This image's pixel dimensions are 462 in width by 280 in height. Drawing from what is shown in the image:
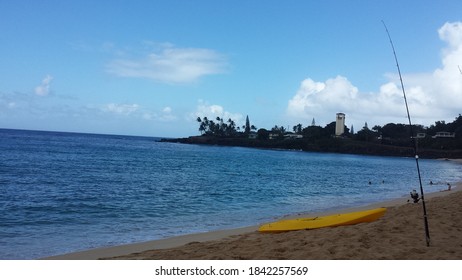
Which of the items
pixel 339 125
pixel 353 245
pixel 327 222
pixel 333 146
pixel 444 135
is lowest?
pixel 327 222

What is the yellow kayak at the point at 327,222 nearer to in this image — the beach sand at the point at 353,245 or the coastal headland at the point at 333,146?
the beach sand at the point at 353,245

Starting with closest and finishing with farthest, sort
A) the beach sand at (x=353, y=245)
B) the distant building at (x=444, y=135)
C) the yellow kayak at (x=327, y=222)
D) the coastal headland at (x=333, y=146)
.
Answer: the beach sand at (x=353, y=245) → the yellow kayak at (x=327, y=222) → the coastal headland at (x=333, y=146) → the distant building at (x=444, y=135)

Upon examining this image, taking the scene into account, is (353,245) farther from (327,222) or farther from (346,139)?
(346,139)

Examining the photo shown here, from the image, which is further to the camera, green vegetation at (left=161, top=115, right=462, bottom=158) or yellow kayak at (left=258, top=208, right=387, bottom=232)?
green vegetation at (left=161, top=115, right=462, bottom=158)

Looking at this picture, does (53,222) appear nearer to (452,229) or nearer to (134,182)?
(452,229)

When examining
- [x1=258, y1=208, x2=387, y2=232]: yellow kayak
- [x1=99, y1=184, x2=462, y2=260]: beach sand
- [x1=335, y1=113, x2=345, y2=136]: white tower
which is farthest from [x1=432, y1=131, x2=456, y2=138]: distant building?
[x1=99, y1=184, x2=462, y2=260]: beach sand

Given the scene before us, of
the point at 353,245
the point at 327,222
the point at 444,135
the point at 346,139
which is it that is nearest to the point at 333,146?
the point at 346,139

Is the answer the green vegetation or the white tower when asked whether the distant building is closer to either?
the green vegetation

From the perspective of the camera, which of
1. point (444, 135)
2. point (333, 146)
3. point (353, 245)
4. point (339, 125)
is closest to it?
point (353, 245)

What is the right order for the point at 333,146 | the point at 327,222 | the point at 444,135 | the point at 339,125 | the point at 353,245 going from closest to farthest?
the point at 353,245, the point at 327,222, the point at 444,135, the point at 333,146, the point at 339,125

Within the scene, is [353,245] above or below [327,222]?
above

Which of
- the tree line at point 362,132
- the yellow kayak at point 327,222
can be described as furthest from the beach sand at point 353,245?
the tree line at point 362,132

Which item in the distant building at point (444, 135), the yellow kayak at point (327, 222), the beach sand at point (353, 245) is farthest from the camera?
the distant building at point (444, 135)

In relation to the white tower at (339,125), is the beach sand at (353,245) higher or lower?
lower
